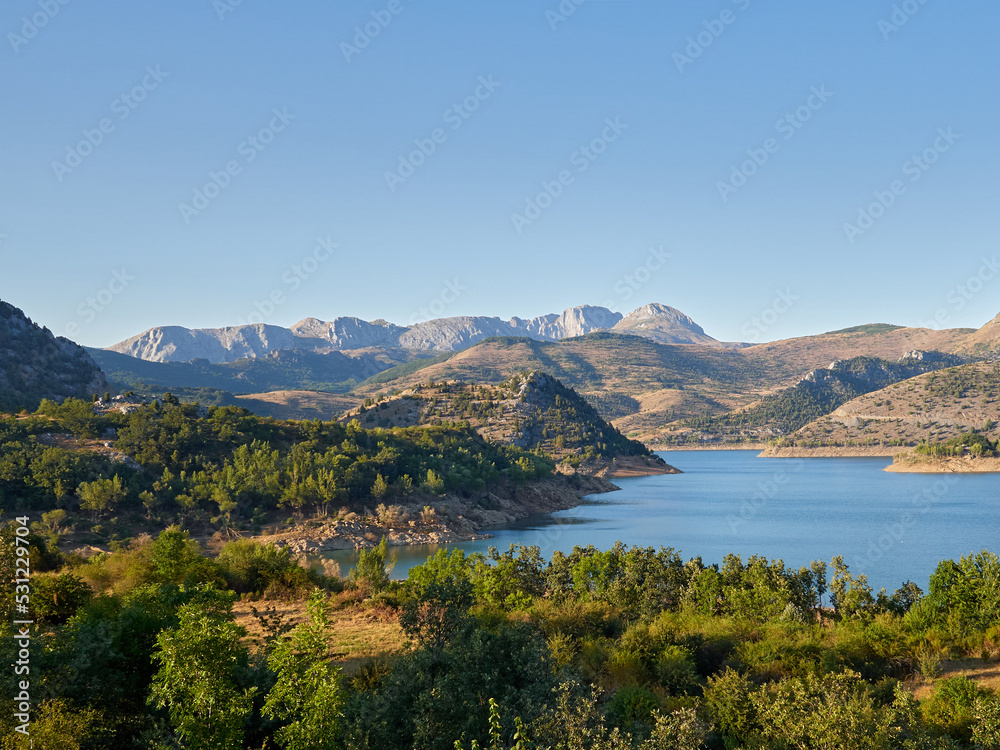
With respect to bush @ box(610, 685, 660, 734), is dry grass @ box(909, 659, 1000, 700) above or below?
below

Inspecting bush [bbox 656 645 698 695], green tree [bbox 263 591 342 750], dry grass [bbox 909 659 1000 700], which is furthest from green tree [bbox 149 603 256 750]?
dry grass [bbox 909 659 1000 700]

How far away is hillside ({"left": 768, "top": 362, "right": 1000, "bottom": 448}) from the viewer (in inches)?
6624

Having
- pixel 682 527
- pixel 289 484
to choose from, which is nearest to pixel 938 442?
pixel 682 527

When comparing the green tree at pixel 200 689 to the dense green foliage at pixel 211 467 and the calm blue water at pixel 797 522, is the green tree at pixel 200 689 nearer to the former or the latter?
the calm blue water at pixel 797 522

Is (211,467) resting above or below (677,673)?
above

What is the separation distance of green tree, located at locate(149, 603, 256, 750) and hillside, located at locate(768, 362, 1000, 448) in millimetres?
184123

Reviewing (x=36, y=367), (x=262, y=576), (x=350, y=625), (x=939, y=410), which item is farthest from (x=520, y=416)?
(x=350, y=625)

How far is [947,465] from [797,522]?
80.4 metres

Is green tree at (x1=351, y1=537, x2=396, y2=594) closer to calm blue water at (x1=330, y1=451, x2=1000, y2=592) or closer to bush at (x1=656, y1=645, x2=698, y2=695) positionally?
bush at (x1=656, y1=645, x2=698, y2=695)

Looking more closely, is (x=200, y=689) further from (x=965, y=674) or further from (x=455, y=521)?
(x=455, y=521)

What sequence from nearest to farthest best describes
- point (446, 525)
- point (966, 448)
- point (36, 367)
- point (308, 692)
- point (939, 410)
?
point (308, 692), point (446, 525), point (36, 367), point (966, 448), point (939, 410)

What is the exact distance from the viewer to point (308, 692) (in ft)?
40.5

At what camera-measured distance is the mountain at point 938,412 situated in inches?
6624

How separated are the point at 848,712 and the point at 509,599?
64.3 ft
